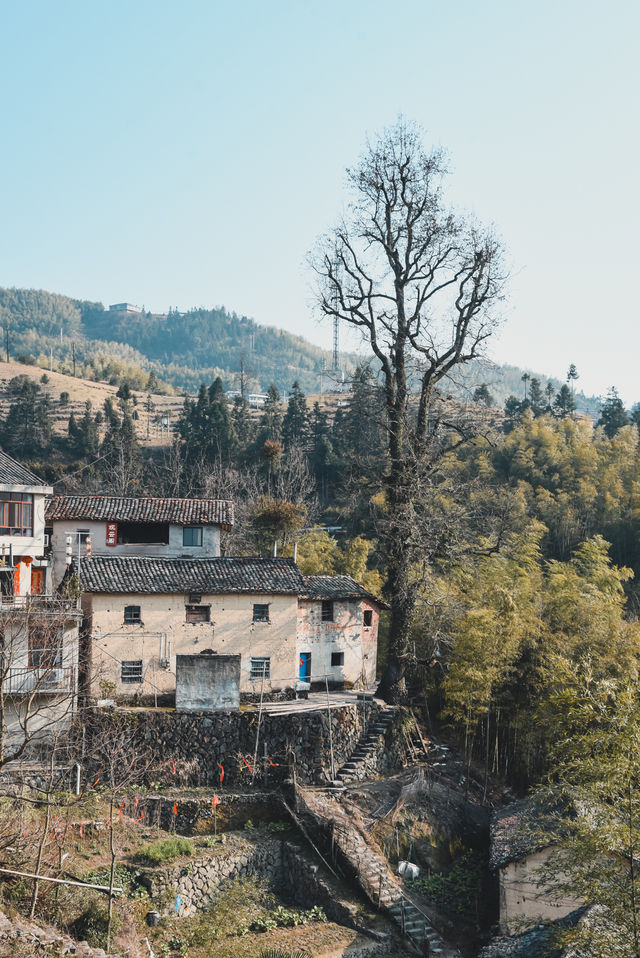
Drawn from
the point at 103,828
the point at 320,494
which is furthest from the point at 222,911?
the point at 320,494

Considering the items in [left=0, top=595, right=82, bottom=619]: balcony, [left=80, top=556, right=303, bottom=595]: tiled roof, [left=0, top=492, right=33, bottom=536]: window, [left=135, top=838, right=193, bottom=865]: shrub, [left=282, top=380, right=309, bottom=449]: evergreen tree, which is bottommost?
[left=135, top=838, right=193, bottom=865]: shrub

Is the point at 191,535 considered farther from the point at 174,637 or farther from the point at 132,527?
the point at 174,637

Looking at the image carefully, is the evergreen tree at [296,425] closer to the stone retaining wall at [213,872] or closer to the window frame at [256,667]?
the window frame at [256,667]

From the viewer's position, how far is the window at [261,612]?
991 inches

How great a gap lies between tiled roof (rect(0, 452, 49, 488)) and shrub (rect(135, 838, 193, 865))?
42.7ft

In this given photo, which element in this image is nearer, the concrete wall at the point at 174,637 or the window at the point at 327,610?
the concrete wall at the point at 174,637

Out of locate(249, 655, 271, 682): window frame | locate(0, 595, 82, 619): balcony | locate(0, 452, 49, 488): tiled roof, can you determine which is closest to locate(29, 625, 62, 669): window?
locate(0, 595, 82, 619): balcony

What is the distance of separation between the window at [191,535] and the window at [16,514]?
5063 mm

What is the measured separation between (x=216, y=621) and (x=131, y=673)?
275 centimetres

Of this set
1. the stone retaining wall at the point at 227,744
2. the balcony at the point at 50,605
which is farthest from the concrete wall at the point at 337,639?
the balcony at the point at 50,605

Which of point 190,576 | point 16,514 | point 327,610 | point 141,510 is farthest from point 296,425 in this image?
point 190,576

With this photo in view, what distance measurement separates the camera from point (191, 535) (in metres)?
29.9

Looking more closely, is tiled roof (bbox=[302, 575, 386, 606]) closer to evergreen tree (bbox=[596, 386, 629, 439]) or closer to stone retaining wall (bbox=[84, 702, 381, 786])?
stone retaining wall (bbox=[84, 702, 381, 786])

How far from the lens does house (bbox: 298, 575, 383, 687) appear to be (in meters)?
26.1
